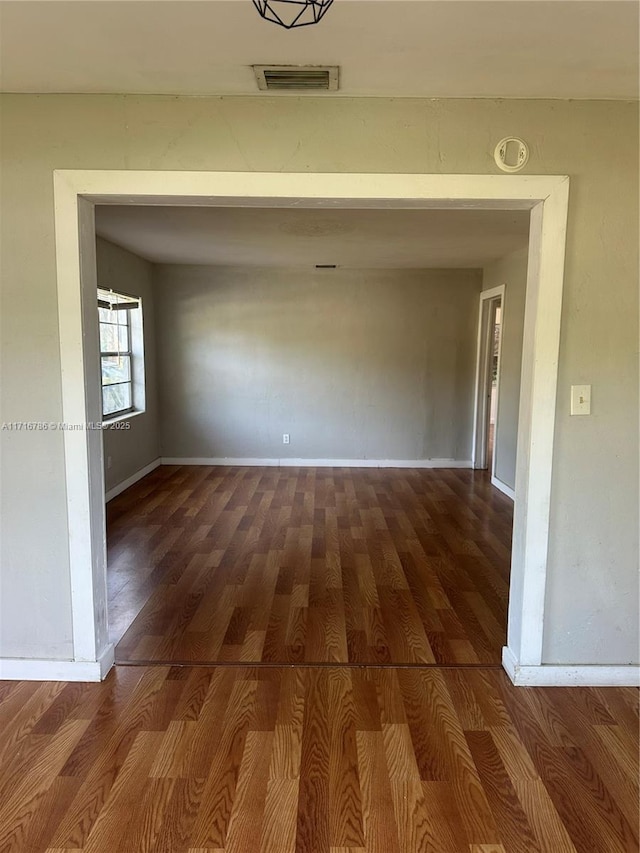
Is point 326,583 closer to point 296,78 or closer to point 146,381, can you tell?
point 296,78

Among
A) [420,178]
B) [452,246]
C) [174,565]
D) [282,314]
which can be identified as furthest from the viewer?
[282,314]

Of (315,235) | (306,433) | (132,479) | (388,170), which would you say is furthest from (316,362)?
(388,170)

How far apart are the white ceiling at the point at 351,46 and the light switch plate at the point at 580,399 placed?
1.13 meters

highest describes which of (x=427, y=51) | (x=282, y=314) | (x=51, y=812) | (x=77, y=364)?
(x=427, y=51)

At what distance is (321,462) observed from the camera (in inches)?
260

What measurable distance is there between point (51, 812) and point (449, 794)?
1298 millimetres

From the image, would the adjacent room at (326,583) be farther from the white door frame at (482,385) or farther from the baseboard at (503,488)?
the white door frame at (482,385)

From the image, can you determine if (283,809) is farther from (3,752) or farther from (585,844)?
(3,752)

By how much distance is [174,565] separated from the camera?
11.7 feet

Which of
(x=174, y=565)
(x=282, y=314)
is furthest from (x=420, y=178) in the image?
(x=282, y=314)

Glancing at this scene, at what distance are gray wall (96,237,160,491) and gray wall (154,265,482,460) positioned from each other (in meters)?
0.21

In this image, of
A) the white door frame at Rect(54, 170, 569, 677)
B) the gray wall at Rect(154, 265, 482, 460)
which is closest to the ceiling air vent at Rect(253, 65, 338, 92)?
the white door frame at Rect(54, 170, 569, 677)

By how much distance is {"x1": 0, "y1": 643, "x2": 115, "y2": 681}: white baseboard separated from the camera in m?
2.30

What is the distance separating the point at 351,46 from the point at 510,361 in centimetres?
409
